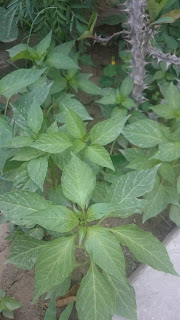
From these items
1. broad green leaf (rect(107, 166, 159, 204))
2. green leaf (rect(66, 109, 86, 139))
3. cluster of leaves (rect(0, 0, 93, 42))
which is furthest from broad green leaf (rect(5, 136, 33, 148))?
cluster of leaves (rect(0, 0, 93, 42))

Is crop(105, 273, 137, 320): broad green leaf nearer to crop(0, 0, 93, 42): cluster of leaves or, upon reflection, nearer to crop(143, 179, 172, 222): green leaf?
crop(143, 179, 172, 222): green leaf

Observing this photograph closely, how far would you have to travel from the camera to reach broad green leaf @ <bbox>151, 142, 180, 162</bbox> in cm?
163

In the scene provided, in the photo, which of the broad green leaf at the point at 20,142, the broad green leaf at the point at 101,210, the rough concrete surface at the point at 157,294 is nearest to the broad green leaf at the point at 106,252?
the broad green leaf at the point at 101,210

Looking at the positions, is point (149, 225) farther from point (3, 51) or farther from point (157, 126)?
point (3, 51)

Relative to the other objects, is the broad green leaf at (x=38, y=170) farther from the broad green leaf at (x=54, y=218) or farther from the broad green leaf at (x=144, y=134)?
the broad green leaf at (x=144, y=134)

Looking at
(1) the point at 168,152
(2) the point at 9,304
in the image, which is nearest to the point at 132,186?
(1) the point at 168,152

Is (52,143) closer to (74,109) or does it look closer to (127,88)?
(74,109)

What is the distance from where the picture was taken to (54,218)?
126 cm

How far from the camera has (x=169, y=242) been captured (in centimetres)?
185

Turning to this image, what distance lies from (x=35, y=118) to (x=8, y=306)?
89cm

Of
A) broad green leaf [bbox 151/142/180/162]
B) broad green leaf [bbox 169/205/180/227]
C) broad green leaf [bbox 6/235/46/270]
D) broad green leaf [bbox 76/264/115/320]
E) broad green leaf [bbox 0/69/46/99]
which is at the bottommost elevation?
broad green leaf [bbox 169/205/180/227]

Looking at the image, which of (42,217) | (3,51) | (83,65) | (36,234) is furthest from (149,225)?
(3,51)

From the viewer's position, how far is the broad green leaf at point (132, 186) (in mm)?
1335

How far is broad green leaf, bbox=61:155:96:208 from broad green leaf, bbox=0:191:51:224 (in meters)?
0.12
